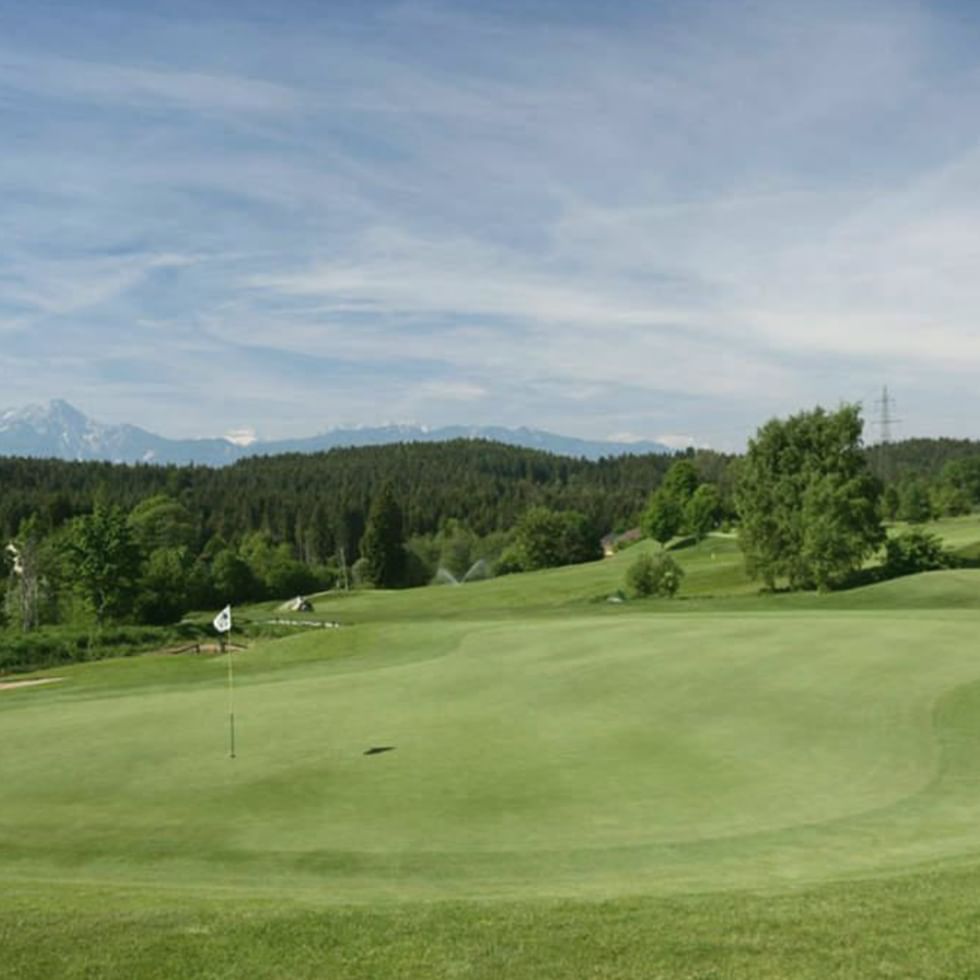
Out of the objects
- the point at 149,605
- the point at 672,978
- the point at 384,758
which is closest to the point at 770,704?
the point at 384,758

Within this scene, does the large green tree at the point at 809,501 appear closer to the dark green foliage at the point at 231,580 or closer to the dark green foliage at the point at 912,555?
the dark green foliage at the point at 912,555

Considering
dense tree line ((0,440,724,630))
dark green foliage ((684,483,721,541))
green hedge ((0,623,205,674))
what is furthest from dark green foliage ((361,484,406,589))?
green hedge ((0,623,205,674))

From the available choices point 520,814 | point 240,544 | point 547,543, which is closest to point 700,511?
point 547,543

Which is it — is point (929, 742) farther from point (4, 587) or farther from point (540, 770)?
point (4, 587)

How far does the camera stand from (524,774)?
1933 cm

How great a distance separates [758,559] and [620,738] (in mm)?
46444

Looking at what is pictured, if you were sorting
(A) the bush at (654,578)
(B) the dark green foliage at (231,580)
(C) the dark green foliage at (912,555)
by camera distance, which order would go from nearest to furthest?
1. (C) the dark green foliage at (912,555)
2. (A) the bush at (654,578)
3. (B) the dark green foliage at (231,580)

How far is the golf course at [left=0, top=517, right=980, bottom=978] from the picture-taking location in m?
9.52

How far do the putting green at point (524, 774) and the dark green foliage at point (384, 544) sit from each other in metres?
89.9

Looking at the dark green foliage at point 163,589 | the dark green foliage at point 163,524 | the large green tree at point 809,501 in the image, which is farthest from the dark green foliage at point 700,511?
the dark green foliage at point 163,524

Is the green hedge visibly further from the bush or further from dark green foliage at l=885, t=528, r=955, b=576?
dark green foliage at l=885, t=528, r=955, b=576

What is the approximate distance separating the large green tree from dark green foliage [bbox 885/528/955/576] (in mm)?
3734

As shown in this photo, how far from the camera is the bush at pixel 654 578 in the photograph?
7200 centimetres

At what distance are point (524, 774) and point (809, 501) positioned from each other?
46931mm
